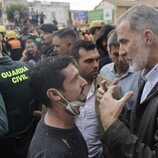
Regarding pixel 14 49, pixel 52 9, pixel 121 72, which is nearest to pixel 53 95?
pixel 121 72

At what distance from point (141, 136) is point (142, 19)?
0.64m

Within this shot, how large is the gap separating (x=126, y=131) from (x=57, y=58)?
0.64 m

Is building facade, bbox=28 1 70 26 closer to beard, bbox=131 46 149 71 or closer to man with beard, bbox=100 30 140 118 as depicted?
man with beard, bbox=100 30 140 118

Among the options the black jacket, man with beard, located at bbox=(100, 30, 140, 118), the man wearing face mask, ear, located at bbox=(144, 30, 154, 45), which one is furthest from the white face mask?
man with beard, located at bbox=(100, 30, 140, 118)

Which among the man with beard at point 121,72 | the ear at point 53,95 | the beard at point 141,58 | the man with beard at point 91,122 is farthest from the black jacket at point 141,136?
the man with beard at point 121,72

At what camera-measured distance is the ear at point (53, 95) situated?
6.11 ft

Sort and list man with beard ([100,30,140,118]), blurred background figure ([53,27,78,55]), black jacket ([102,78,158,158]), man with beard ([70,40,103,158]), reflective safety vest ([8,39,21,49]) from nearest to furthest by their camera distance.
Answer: black jacket ([102,78,158,158]) < man with beard ([70,40,103,158]) < man with beard ([100,30,140,118]) < blurred background figure ([53,27,78,55]) < reflective safety vest ([8,39,21,49])

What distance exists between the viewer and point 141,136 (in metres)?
1.68

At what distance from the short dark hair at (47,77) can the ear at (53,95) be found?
2 centimetres

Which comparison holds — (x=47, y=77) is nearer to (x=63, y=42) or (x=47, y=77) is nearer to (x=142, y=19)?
(x=142, y=19)

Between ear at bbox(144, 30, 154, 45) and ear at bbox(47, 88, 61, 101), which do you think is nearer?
ear at bbox(144, 30, 154, 45)

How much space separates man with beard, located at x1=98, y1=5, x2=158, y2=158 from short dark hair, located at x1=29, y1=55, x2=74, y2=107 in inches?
10.2

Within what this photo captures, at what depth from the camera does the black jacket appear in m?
1.51

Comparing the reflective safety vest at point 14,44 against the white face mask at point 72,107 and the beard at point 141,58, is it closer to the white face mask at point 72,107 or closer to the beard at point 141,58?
the white face mask at point 72,107
